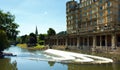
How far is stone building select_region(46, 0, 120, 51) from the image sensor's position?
60331 mm

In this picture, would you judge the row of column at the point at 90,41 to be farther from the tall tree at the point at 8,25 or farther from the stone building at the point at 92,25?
the tall tree at the point at 8,25

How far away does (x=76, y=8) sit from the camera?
100 m

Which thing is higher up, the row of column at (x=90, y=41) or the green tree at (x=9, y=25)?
the green tree at (x=9, y=25)

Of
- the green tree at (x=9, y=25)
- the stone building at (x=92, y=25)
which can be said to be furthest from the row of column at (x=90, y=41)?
the green tree at (x=9, y=25)

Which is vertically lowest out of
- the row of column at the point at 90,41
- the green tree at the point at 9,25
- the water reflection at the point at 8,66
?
the water reflection at the point at 8,66

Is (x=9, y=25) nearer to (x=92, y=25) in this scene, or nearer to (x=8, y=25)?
(x=8, y=25)

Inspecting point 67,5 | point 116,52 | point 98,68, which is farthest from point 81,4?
point 98,68

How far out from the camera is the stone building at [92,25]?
60.3 metres

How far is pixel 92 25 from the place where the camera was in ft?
282

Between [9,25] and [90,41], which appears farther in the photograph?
[90,41]

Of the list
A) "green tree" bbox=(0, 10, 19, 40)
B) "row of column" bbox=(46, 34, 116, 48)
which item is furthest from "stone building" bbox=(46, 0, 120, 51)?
"green tree" bbox=(0, 10, 19, 40)

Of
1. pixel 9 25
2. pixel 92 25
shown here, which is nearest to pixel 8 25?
pixel 9 25

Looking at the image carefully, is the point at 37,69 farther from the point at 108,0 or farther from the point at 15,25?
the point at 108,0

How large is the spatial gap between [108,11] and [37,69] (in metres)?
49.7
